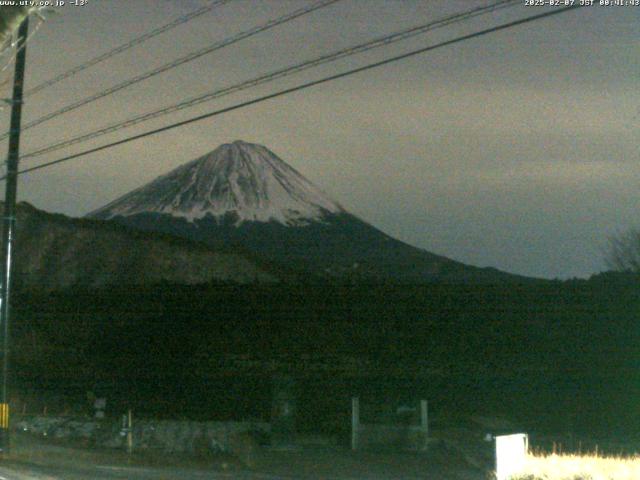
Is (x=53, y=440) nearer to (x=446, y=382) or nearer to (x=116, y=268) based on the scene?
(x=446, y=382)

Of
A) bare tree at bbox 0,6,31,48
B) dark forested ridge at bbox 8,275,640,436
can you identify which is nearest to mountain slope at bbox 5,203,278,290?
dark forested ridge at bbox 8,275,640,436

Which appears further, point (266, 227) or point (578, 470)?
point (266, 227)

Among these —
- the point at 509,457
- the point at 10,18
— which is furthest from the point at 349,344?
the point at 10,18

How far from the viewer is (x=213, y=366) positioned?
49.4 metres

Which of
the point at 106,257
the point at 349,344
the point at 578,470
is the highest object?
the point at 106,257

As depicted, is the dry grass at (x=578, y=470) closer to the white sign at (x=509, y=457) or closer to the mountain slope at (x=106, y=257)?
the white sign at (x=509, y=457)

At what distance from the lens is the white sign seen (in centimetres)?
1312

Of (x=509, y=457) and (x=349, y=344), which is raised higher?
(x=349, y=344)

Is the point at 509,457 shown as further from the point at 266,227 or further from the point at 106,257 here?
the point at 266,227

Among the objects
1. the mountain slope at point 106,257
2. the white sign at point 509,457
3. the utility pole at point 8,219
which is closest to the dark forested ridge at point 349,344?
the utility pole at point 8,219

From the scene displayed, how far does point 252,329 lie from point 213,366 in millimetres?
5933

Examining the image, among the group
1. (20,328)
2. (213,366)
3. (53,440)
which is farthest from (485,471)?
(20,328)

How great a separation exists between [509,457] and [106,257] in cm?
8424

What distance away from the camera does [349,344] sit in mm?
53156
